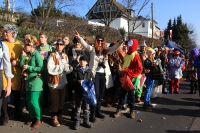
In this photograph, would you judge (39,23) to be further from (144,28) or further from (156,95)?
(144,28)

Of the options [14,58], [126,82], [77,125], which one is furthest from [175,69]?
[14,58]

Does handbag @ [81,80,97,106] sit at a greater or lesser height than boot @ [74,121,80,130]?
greater

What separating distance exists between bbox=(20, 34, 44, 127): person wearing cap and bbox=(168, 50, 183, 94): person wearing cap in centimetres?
599

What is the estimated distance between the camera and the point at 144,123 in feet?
16.9

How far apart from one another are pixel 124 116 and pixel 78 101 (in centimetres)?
153

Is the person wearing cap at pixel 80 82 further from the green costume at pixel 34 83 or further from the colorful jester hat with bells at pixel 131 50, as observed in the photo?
the colorful jester hat with bells at pixel 131 50

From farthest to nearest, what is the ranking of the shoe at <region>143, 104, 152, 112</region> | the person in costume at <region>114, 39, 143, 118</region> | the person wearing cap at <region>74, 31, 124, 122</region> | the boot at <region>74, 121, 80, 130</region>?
the shoe at <region>143, 104, 152, 112</region> → the person in costume at <region>114, 39, 143, 118</region> → the person wearing cap at <region>74, 31, 124, 122</region> → the boot at <region>74, 121, 80, 130</region>

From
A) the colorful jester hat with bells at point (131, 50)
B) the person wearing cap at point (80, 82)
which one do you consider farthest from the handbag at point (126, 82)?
the person wearing cap at point (80, 82)

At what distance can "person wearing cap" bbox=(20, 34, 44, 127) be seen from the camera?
14.9 feet

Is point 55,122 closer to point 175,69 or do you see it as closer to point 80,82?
point 80,82

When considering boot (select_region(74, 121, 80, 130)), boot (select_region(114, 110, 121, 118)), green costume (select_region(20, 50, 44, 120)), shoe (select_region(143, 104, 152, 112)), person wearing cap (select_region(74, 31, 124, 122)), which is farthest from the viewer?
shoe (select_region(143, 104, 152, 112))

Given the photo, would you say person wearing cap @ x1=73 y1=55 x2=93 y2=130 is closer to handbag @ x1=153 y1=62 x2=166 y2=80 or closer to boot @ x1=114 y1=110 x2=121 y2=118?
boot @ x1=114 y1=110 x2=121 y2=118

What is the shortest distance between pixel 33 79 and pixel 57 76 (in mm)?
505

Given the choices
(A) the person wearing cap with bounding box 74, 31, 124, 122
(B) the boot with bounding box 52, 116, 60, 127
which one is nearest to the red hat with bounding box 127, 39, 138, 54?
(A) the person wearing cap with bounding box 74, 31, 124, 122
